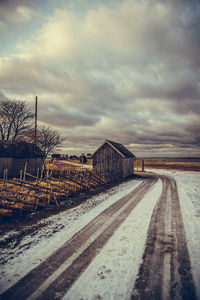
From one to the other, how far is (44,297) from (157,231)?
16.9 ft

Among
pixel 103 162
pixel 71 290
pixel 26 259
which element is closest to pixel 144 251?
pixel 71 290

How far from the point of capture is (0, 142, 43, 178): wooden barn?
72.7 feet

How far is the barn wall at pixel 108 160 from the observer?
26.4 metres

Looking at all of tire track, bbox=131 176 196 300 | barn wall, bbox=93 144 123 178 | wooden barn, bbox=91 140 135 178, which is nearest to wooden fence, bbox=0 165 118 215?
barn wall, bbox=93 144 123 178

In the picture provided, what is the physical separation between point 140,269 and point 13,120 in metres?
33.4

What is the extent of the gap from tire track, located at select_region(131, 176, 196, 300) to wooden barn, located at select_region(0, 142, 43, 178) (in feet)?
70.8

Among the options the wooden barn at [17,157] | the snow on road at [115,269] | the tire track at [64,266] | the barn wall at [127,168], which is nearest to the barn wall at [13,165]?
the wooden barn at [17,157]

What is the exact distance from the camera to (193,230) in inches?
276

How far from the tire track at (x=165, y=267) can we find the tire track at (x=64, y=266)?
5.40 ft

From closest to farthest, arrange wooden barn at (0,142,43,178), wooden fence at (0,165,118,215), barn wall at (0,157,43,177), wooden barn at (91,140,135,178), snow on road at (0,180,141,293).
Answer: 1. snow on road at (0,180,141,293)
2. wooden fence at (0,165,118,215)
3. barn wall at (0,157,43,177)
4. wooden barn at (0,142,43,178)
5. wooden barn at (91,140,135,178)

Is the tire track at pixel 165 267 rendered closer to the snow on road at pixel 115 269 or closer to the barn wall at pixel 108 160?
the snow on road at pixel 115 269

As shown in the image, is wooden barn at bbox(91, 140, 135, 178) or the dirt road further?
wooden barn at bbox(91, 140, 135, 178)

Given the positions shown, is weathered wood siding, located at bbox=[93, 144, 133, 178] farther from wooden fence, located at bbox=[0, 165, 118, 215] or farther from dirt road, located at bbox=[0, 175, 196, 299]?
dirt road, located at bbox=[0, 175, 196, 299]

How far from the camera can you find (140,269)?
4449 mm
